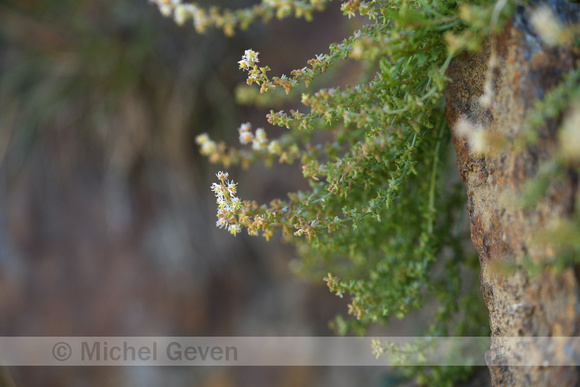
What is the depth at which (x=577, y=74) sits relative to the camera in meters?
0.38

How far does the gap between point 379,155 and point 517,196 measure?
0.13 meters

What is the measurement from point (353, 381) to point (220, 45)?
1.08 m

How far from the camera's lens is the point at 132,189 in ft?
4.81

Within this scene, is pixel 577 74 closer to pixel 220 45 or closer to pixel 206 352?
pixel 220 45

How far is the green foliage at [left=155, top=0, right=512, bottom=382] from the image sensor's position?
456 millimetres

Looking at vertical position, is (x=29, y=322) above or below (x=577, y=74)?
above

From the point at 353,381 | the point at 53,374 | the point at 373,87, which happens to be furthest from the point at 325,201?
the point at 53,374
